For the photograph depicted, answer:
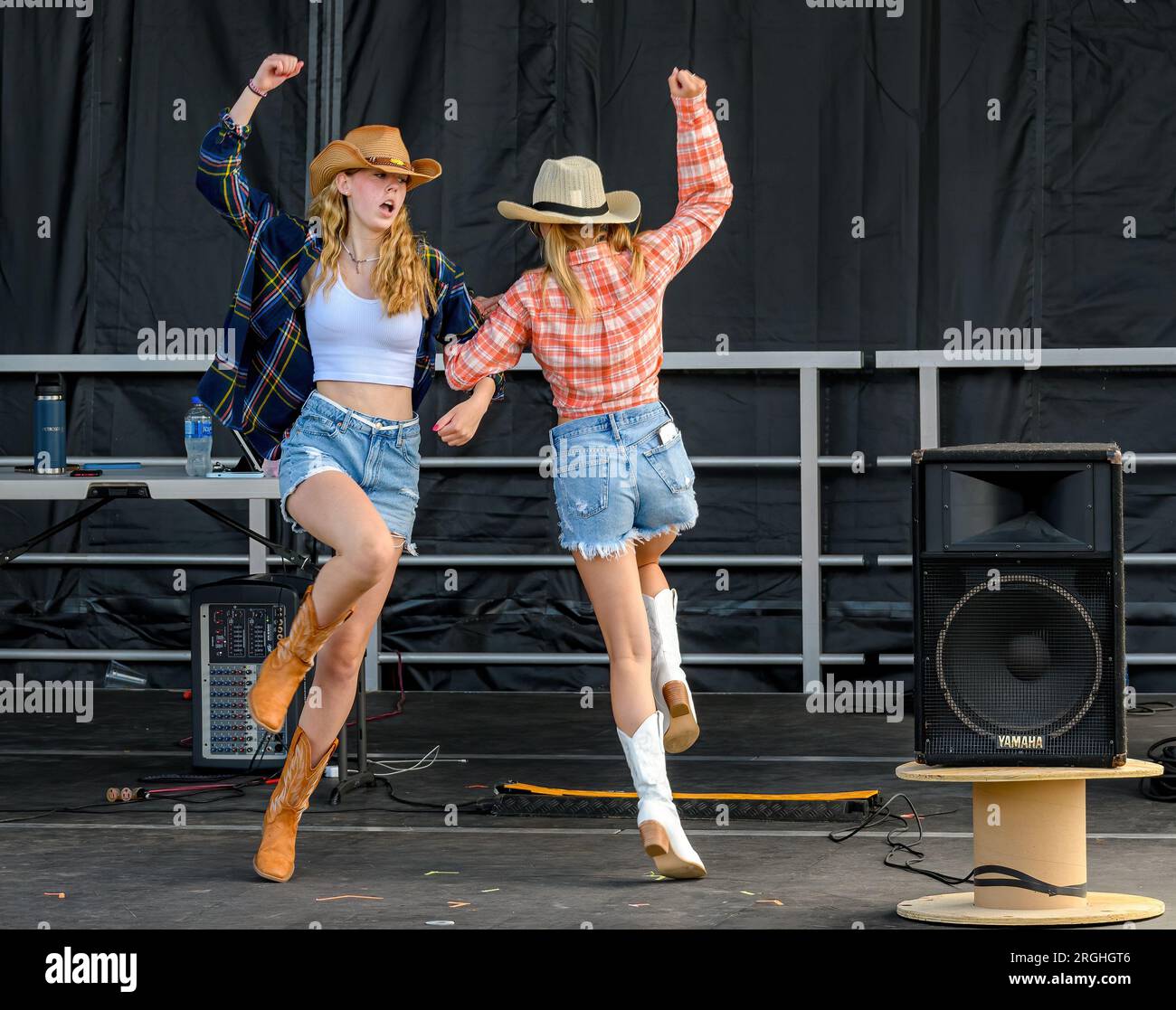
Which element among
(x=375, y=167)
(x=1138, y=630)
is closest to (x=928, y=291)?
(x=1138, y=630)

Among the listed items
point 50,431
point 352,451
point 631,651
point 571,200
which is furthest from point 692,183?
point 50,431

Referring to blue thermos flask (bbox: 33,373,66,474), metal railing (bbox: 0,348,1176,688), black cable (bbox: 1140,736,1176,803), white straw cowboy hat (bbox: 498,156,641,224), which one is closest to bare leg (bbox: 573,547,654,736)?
white straw cowboy hat (bbox: 498,156,641,224)

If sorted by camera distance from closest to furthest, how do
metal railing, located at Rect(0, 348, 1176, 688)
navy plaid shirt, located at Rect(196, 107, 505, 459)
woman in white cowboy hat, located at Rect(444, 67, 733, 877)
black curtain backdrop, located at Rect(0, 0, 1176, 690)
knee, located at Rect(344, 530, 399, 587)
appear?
knee, located at Rect(344, 530, 399, 587), woman in white cowboy hat, located at Rect(444, 67, 733, 877), navy plaid shirt, located at Rect(196, 107, 505, 459), metal railing, located at Rect(0, 348, 1176, 688), black curtain backdrop, located at Rect(0, 0, 1176, 690)

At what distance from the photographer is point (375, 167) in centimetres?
451

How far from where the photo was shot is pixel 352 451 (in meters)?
4.46

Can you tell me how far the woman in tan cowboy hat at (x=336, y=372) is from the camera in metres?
4.36

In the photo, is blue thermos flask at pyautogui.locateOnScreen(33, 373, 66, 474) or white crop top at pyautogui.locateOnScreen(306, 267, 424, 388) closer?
white crop top at pyautogui.locateOnScreen(306, 267, 424, 388)

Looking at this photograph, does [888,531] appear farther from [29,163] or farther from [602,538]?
[29,163]

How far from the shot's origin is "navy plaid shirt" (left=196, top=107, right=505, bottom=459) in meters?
4.62

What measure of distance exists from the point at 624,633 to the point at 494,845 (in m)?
0.89

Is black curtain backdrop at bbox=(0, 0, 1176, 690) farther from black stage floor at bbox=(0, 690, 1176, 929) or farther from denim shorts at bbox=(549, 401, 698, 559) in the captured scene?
denim shorts at bbox=(549, 401, 698, 559)

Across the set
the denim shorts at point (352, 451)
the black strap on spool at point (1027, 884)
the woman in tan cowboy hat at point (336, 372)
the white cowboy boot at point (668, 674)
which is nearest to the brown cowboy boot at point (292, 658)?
the woman in tan cowboy hat at point (336, 372)

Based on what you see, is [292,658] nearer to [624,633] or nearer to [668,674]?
[624,633]

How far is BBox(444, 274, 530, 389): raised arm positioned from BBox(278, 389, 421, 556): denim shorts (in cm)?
18
